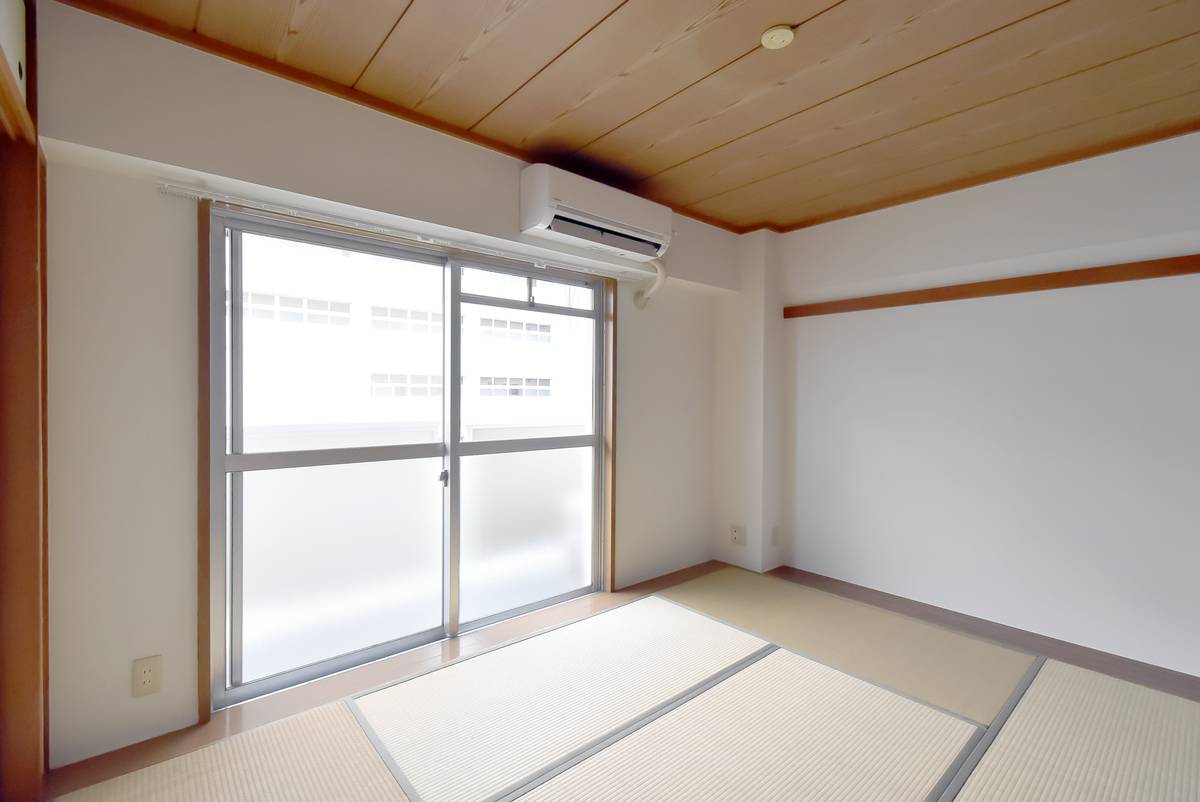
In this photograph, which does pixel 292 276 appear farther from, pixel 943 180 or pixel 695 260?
pixel 943 180

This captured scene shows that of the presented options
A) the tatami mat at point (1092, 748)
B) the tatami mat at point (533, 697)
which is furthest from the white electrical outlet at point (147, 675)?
the tatami mat at point (1092, 748)

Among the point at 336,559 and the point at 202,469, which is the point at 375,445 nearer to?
the point at 336,559

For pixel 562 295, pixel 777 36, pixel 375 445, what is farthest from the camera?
pixel 562 295

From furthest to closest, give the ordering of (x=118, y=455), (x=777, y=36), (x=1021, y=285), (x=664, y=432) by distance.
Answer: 1. (x=664, y=432)
2. (x=1021, y=285)
3. (x=118, y=455)
4. (x=777, y=36)

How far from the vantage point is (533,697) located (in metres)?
2.08

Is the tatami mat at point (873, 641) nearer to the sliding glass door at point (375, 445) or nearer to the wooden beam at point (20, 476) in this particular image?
the sliding glass door at point (375, 445)

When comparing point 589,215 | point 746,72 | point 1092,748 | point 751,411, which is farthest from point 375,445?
point 1092,748

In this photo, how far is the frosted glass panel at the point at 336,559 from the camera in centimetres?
211

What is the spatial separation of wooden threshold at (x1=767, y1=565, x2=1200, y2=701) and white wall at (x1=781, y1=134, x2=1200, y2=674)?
2.3 inches

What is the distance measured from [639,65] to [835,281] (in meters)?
2.08

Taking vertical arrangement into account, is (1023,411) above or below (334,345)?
below

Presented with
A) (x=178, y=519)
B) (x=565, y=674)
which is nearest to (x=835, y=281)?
(x=565, y=674)

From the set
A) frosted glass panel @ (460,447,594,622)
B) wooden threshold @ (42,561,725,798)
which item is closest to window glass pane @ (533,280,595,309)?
frosted glass panel @ (460,447,594,622)

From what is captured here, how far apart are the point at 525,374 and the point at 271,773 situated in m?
1.94
